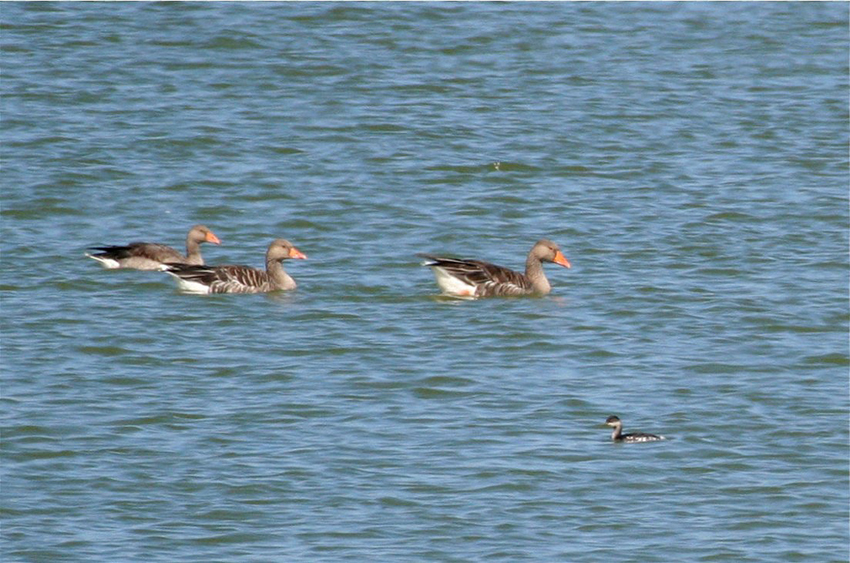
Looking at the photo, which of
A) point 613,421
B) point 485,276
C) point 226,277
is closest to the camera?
point 613,421

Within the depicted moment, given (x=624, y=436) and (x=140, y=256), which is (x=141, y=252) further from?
(x=624, y=436)

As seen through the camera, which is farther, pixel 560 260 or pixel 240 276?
pixel 560 260

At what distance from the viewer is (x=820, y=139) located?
2228cm

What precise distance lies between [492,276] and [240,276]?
2.31 meters

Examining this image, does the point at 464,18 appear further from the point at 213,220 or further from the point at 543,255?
the point at 543,255

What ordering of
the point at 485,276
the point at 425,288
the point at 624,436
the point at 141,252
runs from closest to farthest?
1. the point at 624,436
2. the point at 485,276
3. the point at 425,288
4. the point at 141,252

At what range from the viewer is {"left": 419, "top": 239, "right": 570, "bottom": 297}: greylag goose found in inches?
608

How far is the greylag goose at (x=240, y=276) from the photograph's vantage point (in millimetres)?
15688

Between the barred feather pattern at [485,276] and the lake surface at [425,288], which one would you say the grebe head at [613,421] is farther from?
the barred feather pattern at [485,276]

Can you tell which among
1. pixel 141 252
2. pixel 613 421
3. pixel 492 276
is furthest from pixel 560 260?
pixel 613 421

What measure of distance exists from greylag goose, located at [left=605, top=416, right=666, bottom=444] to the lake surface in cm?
15

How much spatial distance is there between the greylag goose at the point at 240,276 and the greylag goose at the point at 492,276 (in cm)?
130

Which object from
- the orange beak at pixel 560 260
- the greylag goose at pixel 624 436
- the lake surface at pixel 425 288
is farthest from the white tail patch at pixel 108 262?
the greylag goose at pixel 624 436

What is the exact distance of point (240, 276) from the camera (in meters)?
15.9
